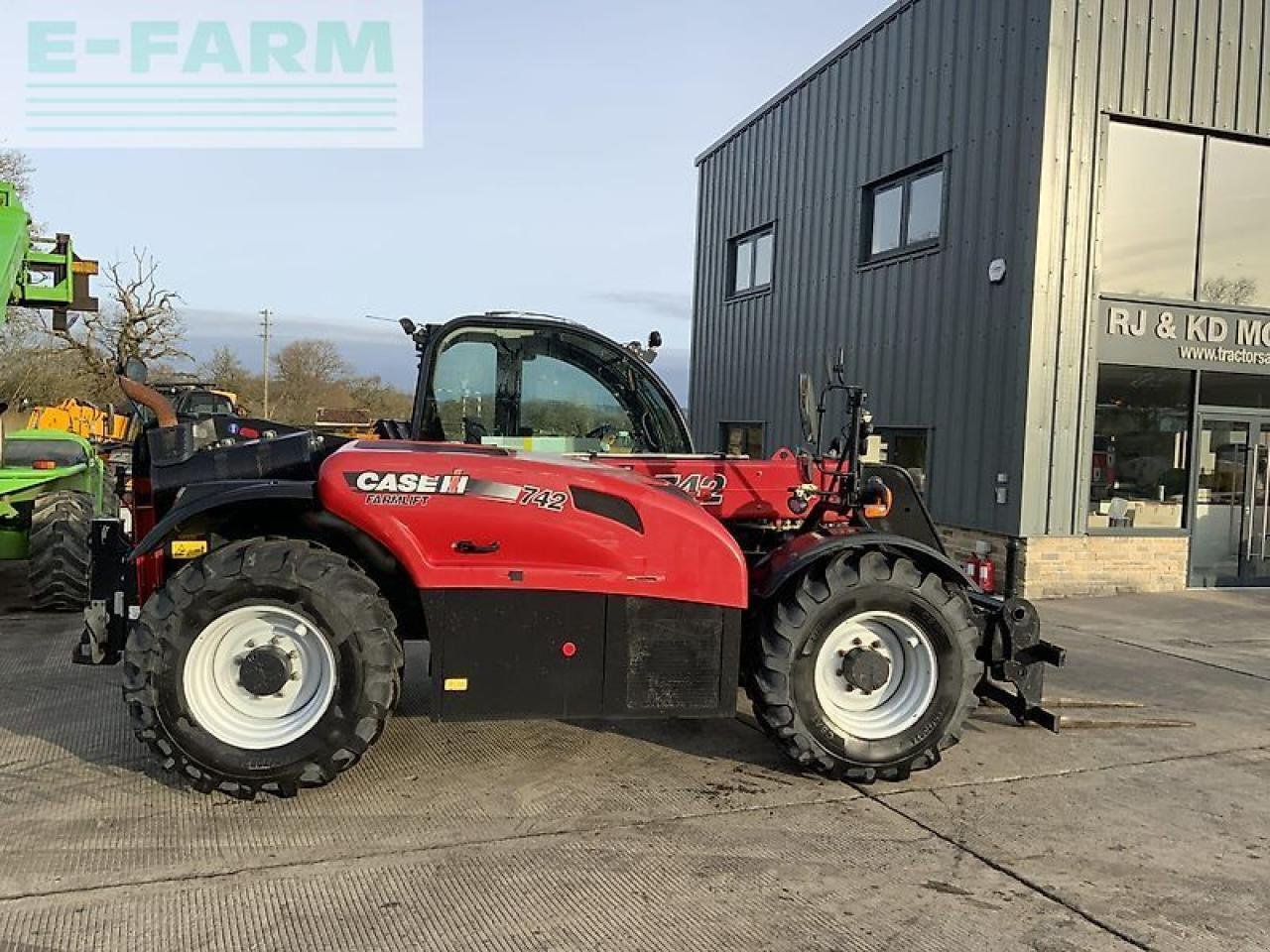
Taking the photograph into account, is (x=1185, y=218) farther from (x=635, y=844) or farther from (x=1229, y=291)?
(x=635, y=844)

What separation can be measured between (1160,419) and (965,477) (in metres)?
2.25

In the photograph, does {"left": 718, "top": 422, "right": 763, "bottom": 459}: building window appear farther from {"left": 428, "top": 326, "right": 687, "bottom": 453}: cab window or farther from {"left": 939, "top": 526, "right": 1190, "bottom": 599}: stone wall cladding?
{"left": 428, "top": 326, "right": 687, "bottom": 453}: cab window

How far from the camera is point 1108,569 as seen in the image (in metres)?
10.5

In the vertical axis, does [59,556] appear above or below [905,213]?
below

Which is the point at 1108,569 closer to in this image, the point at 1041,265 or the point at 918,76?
the point at 1041,265

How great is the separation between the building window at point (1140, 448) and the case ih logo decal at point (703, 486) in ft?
21.0

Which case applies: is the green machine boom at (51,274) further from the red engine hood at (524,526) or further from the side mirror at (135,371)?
the red engine hood at (524,526)

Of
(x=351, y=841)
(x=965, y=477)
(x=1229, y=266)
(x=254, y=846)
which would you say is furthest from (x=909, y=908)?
(x=1229, y=266)

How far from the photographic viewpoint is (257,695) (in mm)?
Answer: 4160

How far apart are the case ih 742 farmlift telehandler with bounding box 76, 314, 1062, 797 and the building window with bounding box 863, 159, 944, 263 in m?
7.58

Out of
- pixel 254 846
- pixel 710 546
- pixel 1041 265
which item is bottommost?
pixel 254 846

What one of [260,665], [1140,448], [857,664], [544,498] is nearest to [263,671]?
[260,665]

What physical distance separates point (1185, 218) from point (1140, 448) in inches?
99.0

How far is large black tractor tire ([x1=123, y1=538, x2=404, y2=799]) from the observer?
13.3 feet
